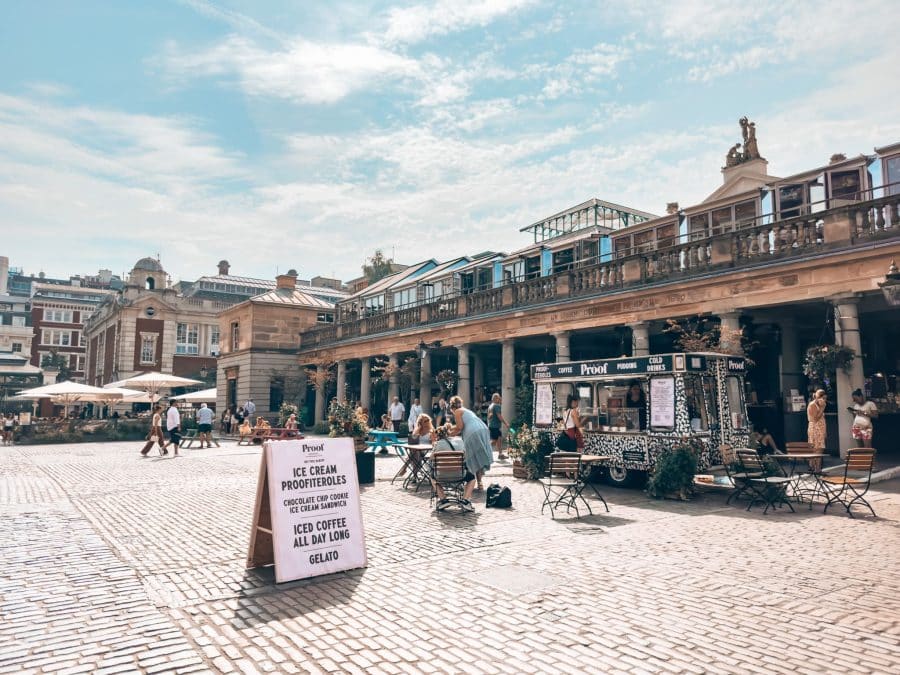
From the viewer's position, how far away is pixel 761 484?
11.1 meters

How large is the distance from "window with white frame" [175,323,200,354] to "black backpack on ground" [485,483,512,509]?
57.6 metres

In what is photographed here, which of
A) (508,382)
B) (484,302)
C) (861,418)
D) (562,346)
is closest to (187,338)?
(484,302)

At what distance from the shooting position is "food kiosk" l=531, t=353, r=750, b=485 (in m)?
11.9

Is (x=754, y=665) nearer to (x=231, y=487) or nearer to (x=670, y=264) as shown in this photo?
(x=231, y=487)

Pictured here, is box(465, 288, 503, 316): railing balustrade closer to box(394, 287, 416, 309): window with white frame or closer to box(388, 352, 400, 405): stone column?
box(388, 352, 400, 405): stone column

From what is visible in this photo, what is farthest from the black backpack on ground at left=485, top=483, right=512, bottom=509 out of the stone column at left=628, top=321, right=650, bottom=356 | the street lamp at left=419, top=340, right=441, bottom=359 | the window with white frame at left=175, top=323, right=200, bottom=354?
the window with white frame at left=175, top=323, right=200, bottom=354

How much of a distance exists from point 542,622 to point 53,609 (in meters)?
4.24

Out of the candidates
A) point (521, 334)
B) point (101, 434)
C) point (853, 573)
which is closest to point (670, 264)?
point (521, 334)

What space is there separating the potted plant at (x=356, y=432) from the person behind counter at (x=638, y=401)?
18.8 ft

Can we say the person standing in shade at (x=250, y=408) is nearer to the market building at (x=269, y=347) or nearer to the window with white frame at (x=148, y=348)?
the market building at (x=269, y=347)

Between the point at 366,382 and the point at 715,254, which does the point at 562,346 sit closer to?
the point at 715,254

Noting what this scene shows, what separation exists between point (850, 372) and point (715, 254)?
4.56m

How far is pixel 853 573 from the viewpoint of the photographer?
6.34 metres

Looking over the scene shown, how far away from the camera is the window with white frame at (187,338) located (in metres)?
61.2
